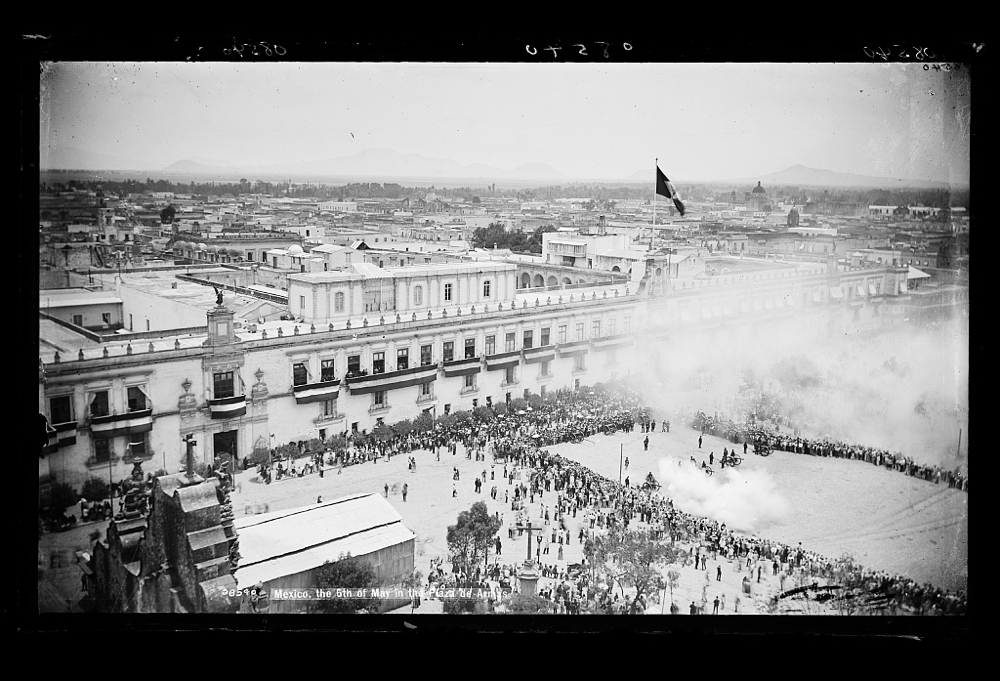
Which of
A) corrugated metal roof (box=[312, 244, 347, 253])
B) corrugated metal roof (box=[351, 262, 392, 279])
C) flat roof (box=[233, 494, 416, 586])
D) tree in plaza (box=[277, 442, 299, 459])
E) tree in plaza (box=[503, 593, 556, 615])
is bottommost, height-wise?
tree in plaza (box=[503, 593, 556, 615])

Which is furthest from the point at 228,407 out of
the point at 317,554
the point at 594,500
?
the point at 594,500

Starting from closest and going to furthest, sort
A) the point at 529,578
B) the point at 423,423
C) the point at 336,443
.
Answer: the point at 529,578, the point at 336,443, the point at 423,423

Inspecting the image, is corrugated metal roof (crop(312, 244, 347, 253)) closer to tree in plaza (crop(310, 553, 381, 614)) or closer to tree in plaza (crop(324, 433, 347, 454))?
tree in plaza (crop(324, 433, 347, 454))

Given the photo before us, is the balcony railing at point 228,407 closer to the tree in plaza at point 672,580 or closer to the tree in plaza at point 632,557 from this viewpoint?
the tree in plaza at point 632,557

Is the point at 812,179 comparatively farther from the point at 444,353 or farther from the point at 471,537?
the point at 471,537

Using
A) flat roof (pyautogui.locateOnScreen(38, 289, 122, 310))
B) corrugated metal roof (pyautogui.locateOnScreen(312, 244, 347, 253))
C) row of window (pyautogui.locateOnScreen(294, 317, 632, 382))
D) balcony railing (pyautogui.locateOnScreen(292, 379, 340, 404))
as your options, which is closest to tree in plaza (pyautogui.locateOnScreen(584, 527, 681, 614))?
row of window (pyautogui.locateOnScreen(294, 317, 632, 382))
